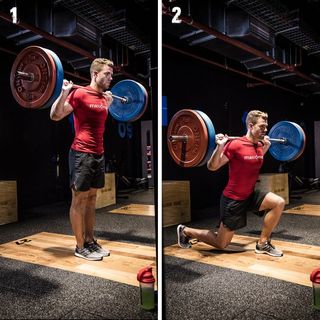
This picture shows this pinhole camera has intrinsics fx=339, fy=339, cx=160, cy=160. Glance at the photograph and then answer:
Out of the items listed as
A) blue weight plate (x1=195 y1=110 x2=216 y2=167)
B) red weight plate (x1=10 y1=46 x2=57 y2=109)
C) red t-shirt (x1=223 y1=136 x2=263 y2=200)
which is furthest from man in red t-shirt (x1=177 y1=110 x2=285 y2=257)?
red weight plate (x1=10 y1=46 x2=57 y2=109)

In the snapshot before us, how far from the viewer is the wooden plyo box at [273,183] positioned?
12.7 ft

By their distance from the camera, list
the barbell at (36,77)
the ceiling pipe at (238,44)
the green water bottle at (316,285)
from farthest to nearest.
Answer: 1. the ceiling pipe at (238,44)
2. the barbell at (36,77)
3. the green water bottle at (316,285)

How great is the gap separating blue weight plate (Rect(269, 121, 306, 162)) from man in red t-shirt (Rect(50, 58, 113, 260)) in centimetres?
174

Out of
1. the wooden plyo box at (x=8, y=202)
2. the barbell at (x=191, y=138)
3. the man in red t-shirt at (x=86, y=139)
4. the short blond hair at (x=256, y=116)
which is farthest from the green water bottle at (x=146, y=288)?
the wooden plyo box at (x=8, y=202)

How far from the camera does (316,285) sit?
178cm

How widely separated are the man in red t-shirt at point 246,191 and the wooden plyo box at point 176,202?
2.38ft

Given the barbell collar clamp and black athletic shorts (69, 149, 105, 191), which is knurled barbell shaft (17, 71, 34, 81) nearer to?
black athletic shorts (69, 149, 105, 191)

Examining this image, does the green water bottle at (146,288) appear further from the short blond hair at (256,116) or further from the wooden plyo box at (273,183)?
the wooden plyo box at (273,183)

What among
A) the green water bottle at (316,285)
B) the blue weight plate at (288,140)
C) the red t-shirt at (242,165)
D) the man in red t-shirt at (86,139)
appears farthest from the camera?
the blue weight plate at (288,140)

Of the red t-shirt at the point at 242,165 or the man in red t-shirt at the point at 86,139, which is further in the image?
the red t-shirt at the point at 242,165

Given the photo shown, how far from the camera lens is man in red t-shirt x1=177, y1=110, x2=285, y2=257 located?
268 centimetres

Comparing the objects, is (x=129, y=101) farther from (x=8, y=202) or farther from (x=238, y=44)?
(x=8, y=202)

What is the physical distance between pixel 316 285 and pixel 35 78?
6.47 ft

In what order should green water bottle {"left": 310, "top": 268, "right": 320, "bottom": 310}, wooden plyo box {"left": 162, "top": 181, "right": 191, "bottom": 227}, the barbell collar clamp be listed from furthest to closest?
wooden plyo box {"left": 162, "top": 181, "right": 191, "bottom": 227} < the barbell collar clamp < green water bottle {"left": 310, "top": 268, "right": 320, "bottom": 310}
